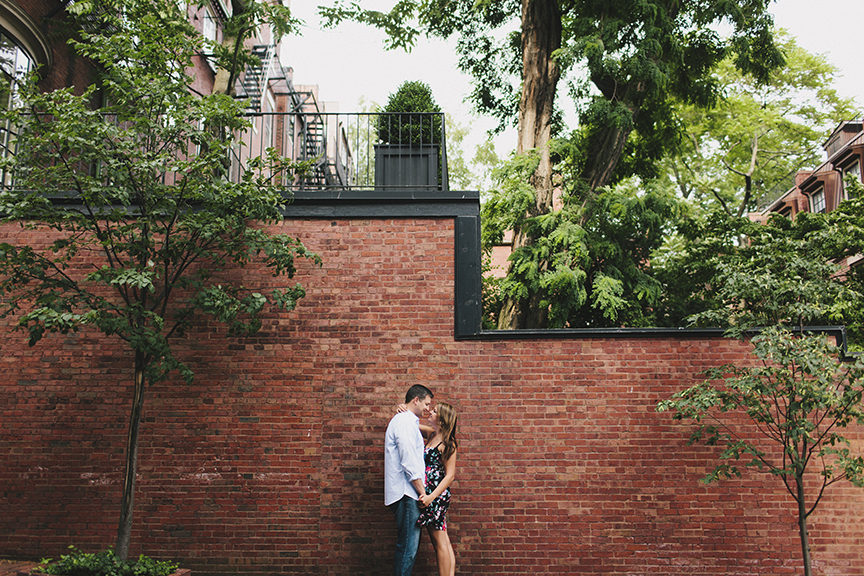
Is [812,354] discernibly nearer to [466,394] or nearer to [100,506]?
[466,394]

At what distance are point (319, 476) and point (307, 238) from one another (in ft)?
9.14

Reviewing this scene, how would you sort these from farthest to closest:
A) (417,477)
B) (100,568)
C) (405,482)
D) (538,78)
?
(538,78), (405,482), (417,477), (100,568)

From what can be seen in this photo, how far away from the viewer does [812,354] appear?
521 cm

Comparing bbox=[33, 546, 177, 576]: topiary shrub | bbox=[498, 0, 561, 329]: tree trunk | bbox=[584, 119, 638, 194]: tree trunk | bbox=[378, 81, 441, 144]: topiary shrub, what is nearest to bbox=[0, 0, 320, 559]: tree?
bbox=[33, 546, 177, 576]: topiary shrub

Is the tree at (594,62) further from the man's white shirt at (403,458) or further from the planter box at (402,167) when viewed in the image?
the man's white shirt at (403,458)

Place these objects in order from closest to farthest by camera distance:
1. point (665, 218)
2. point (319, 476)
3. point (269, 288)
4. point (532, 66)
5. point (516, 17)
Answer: point (319, 476) < point (269, 288) < point (665, 218) < point (532, 66) < point (516, 17)

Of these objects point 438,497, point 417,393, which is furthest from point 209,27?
point 438,497

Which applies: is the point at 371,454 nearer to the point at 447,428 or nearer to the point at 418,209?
the point at 447,428

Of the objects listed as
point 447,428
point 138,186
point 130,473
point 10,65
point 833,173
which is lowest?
point 130,473

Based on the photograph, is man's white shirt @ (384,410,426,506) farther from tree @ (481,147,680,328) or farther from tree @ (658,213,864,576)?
tree @ (481,147,680,328)

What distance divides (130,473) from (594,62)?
941cm

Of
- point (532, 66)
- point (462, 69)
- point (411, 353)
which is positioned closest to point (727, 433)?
point (411, 353)

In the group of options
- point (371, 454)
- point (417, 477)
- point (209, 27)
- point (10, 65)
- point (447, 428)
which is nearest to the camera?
point (417, 477)

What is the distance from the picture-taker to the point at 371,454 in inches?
251
